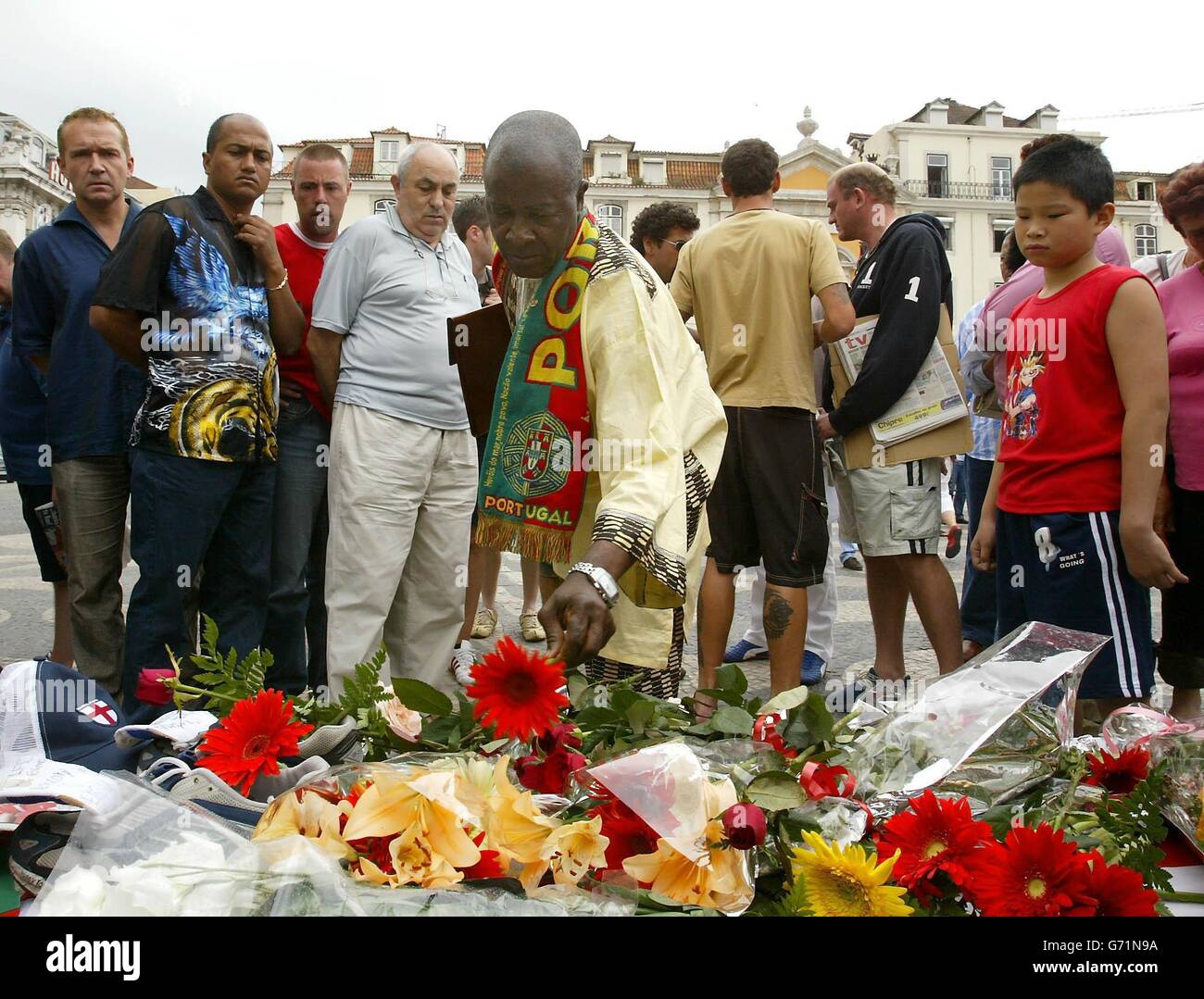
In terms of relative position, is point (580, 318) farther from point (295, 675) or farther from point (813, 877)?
point (295, 675)

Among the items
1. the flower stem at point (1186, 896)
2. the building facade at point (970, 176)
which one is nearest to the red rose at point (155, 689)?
the flower stem at point (1186, 896)

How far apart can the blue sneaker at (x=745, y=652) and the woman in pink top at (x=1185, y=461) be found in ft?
8.36

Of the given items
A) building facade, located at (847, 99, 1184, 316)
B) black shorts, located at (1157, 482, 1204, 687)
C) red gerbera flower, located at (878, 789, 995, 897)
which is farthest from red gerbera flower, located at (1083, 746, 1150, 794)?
building facade, located at (847, 99, 1184, 316)

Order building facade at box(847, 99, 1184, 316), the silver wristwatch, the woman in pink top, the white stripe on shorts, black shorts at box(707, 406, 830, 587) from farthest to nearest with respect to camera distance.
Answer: building facade at box(847, 99, 1184, 316) < black shorts at box(707, 406, 830, 587) < the woman in pink top < the white stripe on shorts < the silver wristwatch

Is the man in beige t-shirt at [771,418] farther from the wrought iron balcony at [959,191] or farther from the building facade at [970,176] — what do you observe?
the wrought iron balcony at [959,191]

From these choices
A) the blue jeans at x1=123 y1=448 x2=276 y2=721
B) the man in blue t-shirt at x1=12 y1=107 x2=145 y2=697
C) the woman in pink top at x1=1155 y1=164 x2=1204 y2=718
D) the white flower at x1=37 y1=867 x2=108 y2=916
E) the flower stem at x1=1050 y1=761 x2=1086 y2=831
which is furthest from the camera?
the man in blue t-shirt at x1=12 y1=107 x2=145 y2=697

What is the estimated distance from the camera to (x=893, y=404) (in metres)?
4.47

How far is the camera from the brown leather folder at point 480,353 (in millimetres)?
2689

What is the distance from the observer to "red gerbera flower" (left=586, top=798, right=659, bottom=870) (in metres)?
1.40

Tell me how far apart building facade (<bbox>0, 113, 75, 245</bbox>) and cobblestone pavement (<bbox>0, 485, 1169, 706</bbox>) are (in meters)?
7.35

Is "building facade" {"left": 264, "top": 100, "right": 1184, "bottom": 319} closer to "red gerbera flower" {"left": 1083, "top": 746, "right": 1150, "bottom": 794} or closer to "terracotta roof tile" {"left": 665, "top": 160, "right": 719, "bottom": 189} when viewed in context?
"terracotta roof tile" {"left": 665, "top": 160, "right": 719, "bottom": 189}

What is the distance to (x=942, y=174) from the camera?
176ft

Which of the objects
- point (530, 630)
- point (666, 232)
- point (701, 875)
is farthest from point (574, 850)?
point (666, 232)
